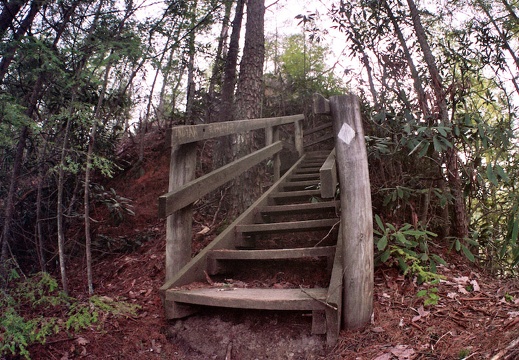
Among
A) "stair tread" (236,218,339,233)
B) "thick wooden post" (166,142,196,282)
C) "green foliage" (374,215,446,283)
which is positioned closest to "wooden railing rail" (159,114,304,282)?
"thick wooden post" (166,142,196,282)

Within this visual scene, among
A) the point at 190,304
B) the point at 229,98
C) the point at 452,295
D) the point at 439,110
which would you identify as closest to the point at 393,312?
the point at 452,295

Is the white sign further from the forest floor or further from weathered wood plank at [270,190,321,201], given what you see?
weathered wood plank at [270,190,321,201]

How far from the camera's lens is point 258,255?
3268mm

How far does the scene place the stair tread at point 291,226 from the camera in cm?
366

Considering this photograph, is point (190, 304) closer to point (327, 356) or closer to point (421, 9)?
point (327, 356)

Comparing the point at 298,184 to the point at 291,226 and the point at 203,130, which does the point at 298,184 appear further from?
the point at 203,130

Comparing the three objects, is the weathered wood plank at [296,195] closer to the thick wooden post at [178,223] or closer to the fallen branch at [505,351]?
the thick wooden post at [178,223]

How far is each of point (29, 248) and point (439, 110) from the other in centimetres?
523

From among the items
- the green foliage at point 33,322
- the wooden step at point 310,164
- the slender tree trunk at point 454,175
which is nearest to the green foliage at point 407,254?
the slender tree trunk at point 454,175

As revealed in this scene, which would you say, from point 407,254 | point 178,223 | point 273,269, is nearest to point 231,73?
point 273,269

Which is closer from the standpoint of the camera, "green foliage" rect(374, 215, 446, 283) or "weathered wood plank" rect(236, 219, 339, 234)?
"green foliage" rect(374, 215, 446, 283)

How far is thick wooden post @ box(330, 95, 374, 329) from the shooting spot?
2.62 metres

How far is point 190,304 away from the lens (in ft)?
9.69

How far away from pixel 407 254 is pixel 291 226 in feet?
3.44
